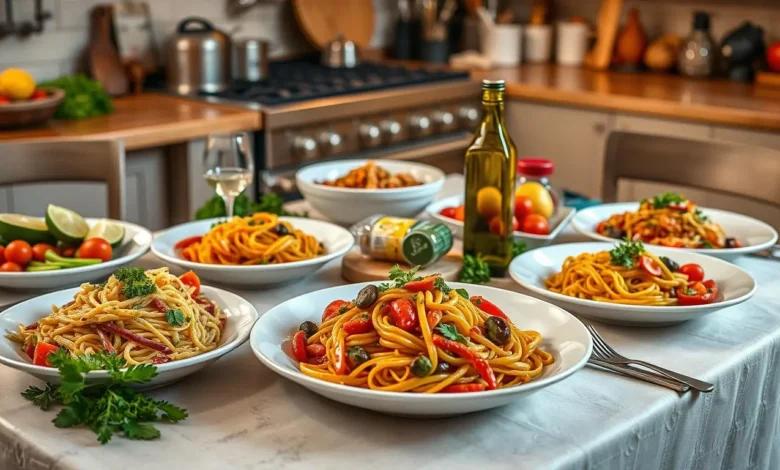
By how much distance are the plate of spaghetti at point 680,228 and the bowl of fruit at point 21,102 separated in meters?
1.67

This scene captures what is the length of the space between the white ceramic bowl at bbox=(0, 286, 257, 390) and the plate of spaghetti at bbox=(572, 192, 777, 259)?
0.77 metres

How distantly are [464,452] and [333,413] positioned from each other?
0.60 feet

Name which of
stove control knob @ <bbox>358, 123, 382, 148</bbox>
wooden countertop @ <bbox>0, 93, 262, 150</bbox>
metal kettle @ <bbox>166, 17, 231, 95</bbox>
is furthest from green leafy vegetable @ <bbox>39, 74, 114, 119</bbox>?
stove control knob @ <bbox>358, 123, 382, 148</bbox>

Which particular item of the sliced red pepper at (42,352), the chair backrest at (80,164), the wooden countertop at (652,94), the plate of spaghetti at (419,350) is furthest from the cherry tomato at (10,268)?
the wooden countertop at (652,94)

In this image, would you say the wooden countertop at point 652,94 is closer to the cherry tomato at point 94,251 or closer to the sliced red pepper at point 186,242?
the sliced red pepper at point 186,242

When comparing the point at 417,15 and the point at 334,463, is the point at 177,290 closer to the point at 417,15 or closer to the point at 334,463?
the point at 334,463

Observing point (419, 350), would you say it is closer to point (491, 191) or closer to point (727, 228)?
point (491, 191)

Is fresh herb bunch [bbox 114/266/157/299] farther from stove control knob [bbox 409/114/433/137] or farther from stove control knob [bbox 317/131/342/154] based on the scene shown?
stove control knob [bbox 409/114/433/137]

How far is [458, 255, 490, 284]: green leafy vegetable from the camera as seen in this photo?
1648 mm

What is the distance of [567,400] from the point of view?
3.98ft

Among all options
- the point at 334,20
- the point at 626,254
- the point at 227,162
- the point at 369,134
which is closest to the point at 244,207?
the point at 227,162

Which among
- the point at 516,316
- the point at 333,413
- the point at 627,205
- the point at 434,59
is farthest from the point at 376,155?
the point at 333,413

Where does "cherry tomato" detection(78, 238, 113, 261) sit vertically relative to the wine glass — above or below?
below

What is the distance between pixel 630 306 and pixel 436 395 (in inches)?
18.0
